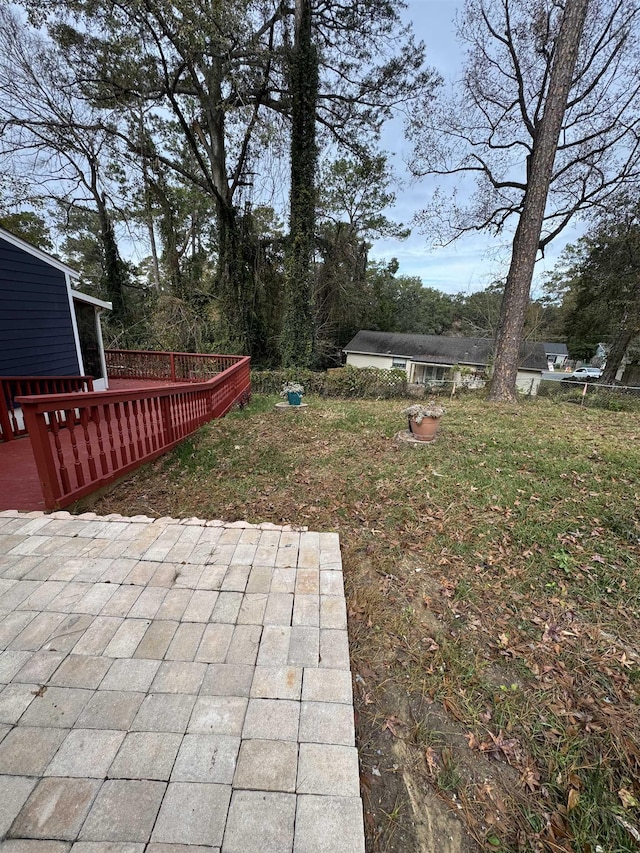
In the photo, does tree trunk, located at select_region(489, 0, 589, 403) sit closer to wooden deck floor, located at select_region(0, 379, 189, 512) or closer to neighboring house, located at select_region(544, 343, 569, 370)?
wooden deck floor, located at select_region(0, 379, 189, 512)

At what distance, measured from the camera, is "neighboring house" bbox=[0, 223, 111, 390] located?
15.8ft

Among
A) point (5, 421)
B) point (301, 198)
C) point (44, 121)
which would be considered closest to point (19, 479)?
point (5, 421)

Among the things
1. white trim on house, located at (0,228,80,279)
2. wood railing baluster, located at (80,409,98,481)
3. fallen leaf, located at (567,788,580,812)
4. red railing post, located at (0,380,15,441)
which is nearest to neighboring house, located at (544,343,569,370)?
white trim on house, located at (0,228,80,279)

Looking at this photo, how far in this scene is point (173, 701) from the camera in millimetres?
1452

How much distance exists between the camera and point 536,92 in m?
9.10

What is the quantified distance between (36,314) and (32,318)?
0.34ft

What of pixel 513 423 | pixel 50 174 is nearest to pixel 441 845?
pixel 513 423

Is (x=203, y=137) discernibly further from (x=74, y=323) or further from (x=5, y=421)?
(x=5, y=421)

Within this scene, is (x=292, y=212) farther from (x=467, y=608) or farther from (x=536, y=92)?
(x=467, y=608)

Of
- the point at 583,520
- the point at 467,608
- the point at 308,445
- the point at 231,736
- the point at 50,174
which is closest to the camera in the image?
the point at 231,736

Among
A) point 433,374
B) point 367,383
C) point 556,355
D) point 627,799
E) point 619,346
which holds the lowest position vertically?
point 433,374

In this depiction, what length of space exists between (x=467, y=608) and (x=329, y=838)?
5.00ft

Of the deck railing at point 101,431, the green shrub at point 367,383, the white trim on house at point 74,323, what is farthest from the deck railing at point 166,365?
the deck railing at point 101,431

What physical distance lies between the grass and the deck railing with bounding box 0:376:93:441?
1920 mm
